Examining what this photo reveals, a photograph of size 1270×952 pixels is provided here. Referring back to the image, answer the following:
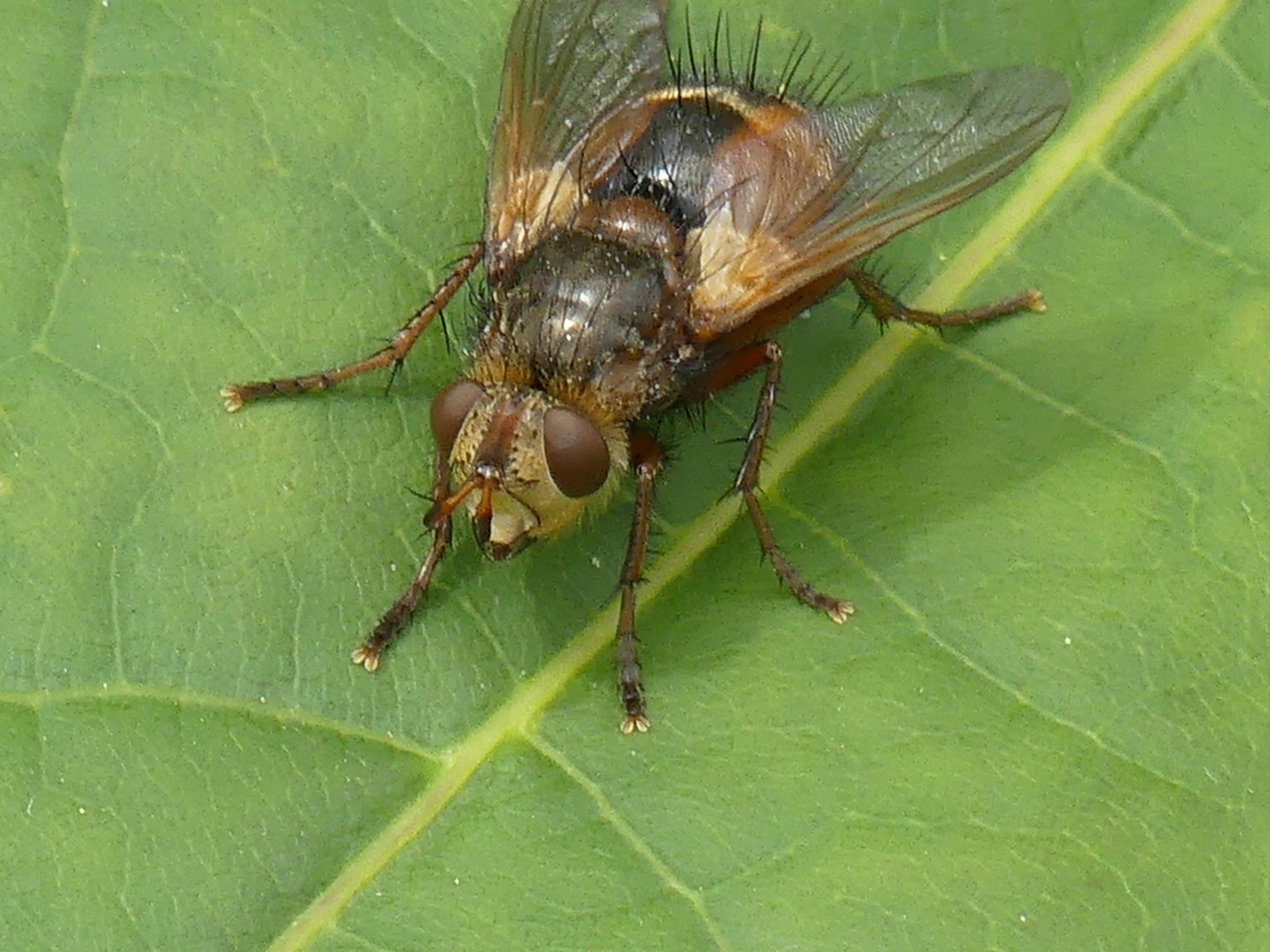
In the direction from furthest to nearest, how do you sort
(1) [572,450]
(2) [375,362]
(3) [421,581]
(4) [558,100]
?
(4) [558,100] < (2) [375,362] < (3) [421,581] < (1) [572,450]

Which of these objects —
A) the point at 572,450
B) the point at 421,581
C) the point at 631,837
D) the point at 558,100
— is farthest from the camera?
the point at 558,100

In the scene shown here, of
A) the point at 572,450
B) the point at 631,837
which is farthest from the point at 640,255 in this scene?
the point at 631,837

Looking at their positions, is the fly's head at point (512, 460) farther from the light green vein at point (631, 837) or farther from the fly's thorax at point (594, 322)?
the light green vein at point (631, 837)

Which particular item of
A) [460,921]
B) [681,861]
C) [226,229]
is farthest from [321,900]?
[226,229]

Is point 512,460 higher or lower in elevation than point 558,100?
lower

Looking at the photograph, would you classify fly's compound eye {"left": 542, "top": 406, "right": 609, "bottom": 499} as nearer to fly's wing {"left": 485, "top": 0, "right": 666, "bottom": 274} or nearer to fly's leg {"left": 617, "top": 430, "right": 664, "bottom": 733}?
fly's leg {"left": 617, "top": 430, "right": 664, "bottom": 733}

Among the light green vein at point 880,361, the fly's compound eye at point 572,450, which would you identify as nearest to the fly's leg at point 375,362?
the fly's compound eye at point 572,450

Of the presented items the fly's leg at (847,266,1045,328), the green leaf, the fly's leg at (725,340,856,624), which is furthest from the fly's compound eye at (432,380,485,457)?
the fly's leg at (847,266,1045,328)

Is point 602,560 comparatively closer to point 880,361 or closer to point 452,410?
point 452,410
